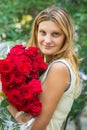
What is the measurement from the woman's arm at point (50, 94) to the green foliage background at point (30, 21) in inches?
62.1

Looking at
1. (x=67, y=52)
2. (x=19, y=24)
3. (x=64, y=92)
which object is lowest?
(x=19, y=24)

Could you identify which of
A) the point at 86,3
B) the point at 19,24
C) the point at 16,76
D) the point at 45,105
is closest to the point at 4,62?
the point at 16,76

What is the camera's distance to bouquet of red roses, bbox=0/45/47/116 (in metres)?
2.86

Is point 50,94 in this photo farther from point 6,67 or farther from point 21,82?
point 6,67

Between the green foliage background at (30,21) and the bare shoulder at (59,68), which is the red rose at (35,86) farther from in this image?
the green foliage background at (30,21)

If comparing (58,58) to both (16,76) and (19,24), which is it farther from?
(19,24)

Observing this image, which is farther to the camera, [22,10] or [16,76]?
[22,10]

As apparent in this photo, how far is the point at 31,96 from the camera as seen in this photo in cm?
287

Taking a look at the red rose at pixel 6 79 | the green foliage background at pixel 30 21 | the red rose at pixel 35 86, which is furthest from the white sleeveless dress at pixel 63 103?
the green foliage background at pixel 30 21

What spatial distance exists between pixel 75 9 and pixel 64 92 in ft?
11.7

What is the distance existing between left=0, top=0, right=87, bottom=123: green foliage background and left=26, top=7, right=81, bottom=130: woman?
1.44m

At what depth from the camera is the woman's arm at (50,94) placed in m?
2.97

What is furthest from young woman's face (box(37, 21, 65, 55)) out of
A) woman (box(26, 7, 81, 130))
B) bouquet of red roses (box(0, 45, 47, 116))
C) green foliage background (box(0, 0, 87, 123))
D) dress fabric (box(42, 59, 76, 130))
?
green foliage background (box(0, 0, 87, 123))

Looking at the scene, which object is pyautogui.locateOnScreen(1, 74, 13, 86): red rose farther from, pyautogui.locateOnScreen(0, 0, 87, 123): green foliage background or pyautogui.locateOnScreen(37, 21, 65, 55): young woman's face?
pyautogui.locateOnScreen(0, 0, 87, 123): green foliage background
